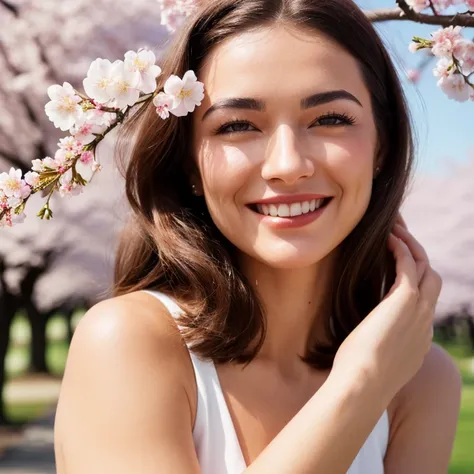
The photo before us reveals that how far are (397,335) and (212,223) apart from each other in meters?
0.48

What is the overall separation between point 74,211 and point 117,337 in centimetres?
728

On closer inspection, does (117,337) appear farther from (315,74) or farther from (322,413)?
(315,74)

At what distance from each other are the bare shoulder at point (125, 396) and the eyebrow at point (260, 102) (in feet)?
1.41

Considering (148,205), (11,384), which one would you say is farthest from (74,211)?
(148,205)

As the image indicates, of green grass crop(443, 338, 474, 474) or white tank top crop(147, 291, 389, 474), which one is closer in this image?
white tank top crop(147, 291, 389, 474)

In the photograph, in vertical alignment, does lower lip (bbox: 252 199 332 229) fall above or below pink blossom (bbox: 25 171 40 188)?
below

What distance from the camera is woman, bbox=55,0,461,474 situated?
139 cm

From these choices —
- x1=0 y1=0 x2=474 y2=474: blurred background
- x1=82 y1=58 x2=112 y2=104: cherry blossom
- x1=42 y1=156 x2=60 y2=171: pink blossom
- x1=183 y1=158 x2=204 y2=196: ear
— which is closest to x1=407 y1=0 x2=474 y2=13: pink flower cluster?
x1=183 y1=158 x2=204 y2=196: ear

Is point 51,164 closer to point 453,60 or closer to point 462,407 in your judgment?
point 453,60

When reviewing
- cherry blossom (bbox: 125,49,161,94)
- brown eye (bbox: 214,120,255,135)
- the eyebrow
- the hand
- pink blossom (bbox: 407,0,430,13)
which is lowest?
the hand

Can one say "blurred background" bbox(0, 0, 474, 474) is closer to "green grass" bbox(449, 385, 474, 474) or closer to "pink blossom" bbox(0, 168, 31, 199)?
"green grass" bbox(449, 385, 474, 474)

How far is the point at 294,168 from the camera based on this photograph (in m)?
1.41

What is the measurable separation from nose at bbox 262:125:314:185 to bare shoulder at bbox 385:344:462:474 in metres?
0.66

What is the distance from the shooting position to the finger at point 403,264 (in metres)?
1.64
